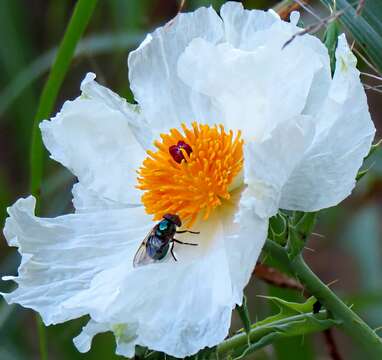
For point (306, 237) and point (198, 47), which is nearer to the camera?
point (306, 237)

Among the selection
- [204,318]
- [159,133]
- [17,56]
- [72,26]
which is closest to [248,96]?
[159,133]

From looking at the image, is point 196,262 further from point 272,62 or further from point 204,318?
point 272,62

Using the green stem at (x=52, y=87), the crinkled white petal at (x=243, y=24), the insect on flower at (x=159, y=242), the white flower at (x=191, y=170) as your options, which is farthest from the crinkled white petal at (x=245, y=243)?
the green stem at (x=52, y=87)

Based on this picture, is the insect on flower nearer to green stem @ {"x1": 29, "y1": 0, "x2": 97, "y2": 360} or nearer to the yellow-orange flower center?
the yellow-orange flower center

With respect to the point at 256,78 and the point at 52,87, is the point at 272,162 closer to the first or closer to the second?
the point at 256,78

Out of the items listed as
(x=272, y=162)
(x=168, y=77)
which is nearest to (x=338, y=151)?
(x=272, y=162)

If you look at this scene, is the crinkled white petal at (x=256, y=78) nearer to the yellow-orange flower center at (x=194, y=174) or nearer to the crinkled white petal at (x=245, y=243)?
the yellow-orange flower center at (x=194, y=174)

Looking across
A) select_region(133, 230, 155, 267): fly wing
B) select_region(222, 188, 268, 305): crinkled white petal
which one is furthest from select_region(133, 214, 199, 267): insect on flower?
select_region(222, 188, 268, 305): crinkled white petal
